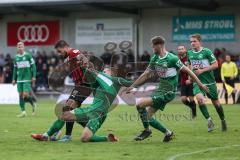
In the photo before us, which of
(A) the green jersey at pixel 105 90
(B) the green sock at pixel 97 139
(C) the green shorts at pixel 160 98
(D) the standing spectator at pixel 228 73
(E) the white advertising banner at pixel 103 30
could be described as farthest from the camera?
(E) the white advertising banner at pixel 103 30

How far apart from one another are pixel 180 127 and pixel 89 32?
1070 inches

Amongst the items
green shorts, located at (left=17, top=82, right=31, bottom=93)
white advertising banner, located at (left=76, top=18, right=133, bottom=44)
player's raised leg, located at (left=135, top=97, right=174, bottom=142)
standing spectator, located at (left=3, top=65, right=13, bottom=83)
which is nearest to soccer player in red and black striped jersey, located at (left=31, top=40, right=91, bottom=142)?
player's raised leg, located at (left=135, top=97, right=174, bottom=142)

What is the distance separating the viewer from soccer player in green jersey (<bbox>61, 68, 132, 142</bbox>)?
542 inches

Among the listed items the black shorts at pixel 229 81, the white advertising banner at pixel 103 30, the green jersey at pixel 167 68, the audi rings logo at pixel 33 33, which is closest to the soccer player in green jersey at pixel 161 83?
the green jersey at pixel 167 68

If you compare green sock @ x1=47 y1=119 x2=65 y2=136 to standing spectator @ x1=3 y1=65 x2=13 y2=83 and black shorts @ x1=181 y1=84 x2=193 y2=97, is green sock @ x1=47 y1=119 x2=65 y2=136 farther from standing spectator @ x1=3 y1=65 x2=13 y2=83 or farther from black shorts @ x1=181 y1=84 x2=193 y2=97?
standing spectator @ x1=3 y1=65 x2=13 y2=83

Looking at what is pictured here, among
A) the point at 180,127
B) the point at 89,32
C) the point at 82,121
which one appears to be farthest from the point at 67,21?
the point at 82,121

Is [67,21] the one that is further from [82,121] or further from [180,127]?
[82,121]

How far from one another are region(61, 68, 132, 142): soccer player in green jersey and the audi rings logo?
32.7 meters

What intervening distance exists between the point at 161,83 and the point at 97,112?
4.78 feet

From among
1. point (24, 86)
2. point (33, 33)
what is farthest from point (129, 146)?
point (33, 33)

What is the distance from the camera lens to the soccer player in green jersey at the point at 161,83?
1345 centimetres

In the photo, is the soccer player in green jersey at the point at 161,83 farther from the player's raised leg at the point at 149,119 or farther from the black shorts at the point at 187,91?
the black shorts at the point at 187,91

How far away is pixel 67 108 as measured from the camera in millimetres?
13992

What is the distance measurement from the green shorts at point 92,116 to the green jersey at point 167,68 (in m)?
1.37
